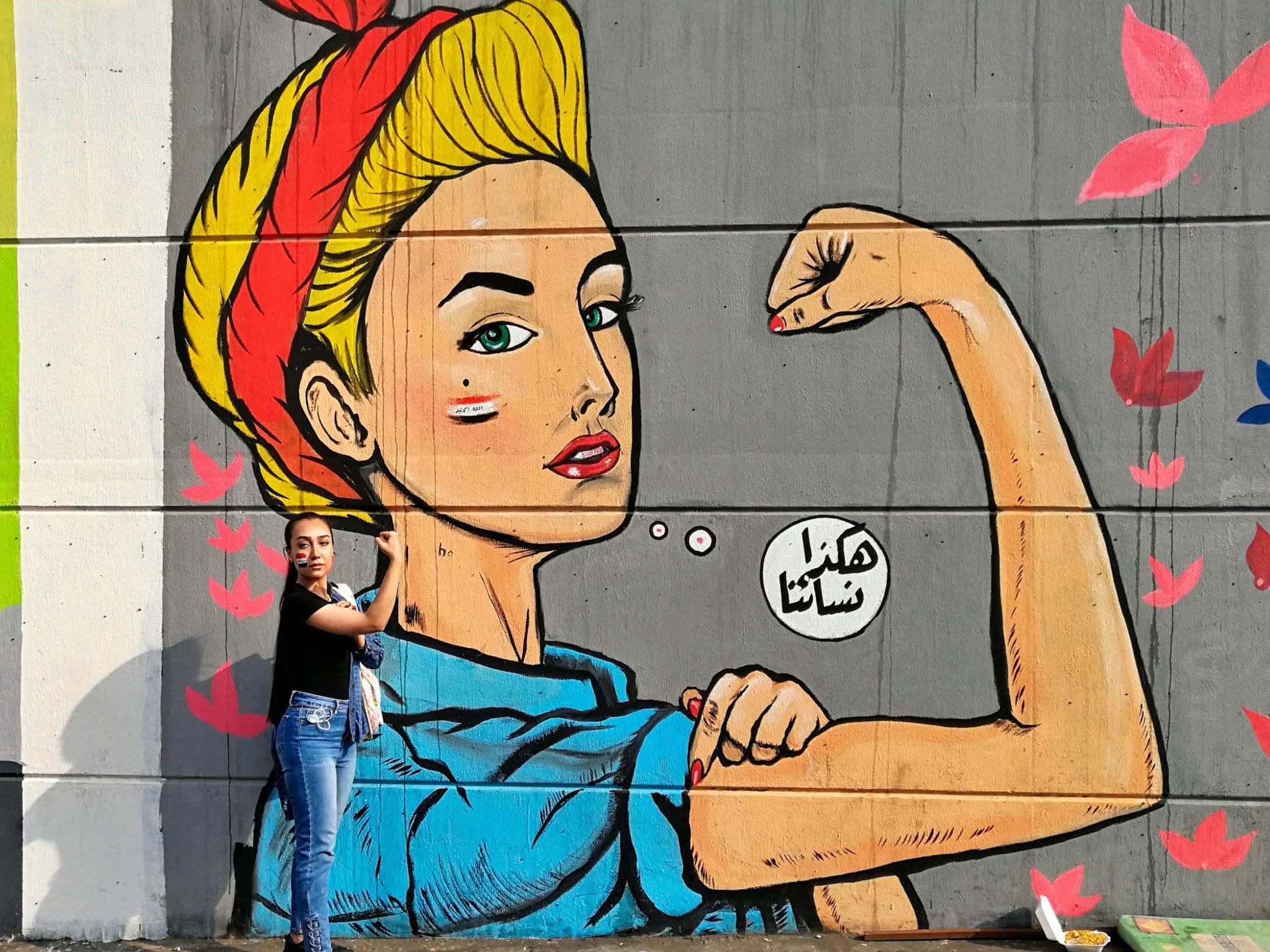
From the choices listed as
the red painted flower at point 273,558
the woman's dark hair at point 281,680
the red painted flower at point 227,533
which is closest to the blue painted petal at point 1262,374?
the woman's dark hair at point 281,680

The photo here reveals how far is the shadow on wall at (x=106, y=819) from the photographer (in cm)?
356

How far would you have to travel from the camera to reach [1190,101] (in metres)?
3.33

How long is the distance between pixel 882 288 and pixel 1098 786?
175 cm

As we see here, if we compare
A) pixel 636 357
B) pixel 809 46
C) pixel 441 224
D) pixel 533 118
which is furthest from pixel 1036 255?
A: pixel 441 224

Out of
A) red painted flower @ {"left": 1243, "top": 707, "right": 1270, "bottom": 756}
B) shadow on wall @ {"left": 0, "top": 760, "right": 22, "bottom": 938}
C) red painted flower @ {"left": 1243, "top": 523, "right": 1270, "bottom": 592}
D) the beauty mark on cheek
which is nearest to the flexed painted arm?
red painted flower @ {"left": 1243, "top": 707, "right": 1270, "bottom": 756}

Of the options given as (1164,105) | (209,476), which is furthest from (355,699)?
(1164,105)

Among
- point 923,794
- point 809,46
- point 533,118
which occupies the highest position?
point 809,46

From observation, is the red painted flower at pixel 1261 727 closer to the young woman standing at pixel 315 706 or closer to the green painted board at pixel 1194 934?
the green painted board at pixel 1194 934

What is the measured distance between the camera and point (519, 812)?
137 inches

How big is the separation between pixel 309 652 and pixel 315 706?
16 centimetres

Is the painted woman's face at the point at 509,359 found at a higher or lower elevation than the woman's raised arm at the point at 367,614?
higher

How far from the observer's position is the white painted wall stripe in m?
3.52

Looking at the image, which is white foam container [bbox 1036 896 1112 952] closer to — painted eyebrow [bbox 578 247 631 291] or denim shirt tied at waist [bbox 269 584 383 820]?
denim shirt tied at waist [bbox 269 584 383 820]

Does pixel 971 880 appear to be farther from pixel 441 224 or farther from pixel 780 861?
pixel 441 224
